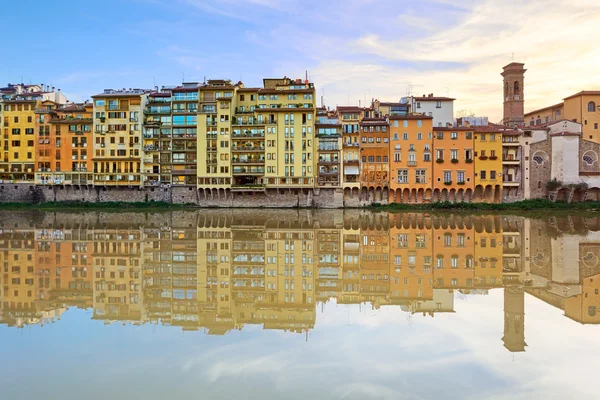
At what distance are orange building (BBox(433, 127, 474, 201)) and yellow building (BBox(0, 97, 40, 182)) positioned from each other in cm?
5550

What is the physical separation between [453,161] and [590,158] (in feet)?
56.8

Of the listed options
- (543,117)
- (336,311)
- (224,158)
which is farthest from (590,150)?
(336,311)

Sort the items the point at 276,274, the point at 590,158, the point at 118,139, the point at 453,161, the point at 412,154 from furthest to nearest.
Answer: the point at 118,139
the point at 412,154
the point at 453,161
the point at 590,158
the point at 276,274

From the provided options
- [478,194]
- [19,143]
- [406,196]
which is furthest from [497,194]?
[19,143]

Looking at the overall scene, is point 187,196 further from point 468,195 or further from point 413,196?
point 468,195

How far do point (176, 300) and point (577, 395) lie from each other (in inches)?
435

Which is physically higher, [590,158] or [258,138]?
[258,138]

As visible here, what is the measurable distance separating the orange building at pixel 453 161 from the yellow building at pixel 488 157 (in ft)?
2.67

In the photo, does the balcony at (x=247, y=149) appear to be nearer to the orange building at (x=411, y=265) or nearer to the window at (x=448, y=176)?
the window at (x=448, y=176)

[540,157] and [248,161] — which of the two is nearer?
[540,157]

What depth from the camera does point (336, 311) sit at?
15.1 meters

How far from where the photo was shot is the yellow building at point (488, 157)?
216 feet

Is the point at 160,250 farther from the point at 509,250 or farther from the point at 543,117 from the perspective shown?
the point at 543,117

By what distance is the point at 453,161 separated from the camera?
66.2 m
